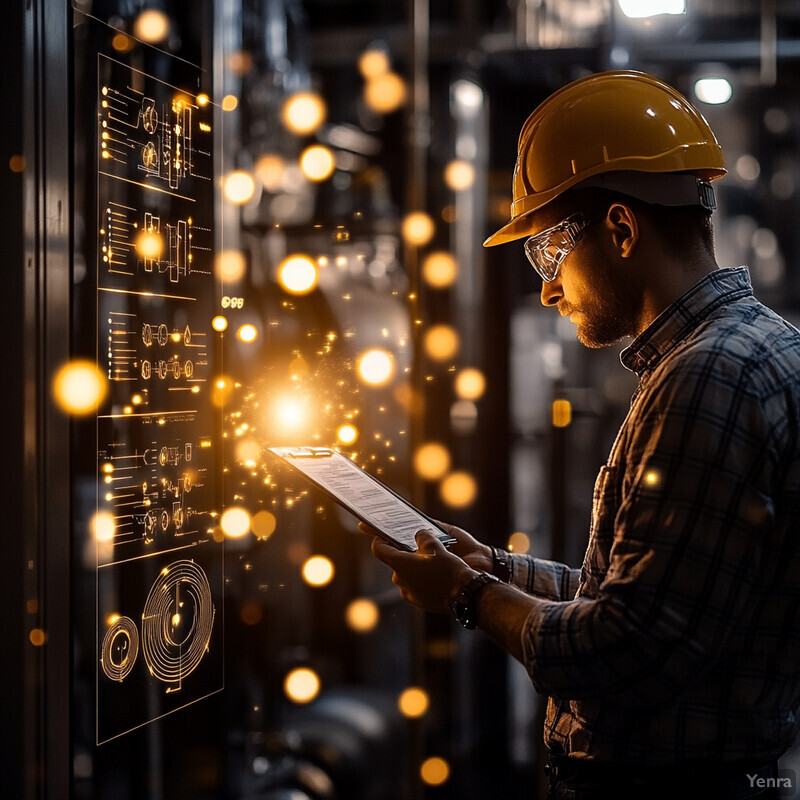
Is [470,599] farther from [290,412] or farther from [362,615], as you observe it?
[362,615]

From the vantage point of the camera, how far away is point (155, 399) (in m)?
1.70

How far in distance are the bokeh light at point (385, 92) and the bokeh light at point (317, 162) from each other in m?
0.17

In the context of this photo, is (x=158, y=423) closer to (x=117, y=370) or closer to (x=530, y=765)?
(x=117, y=370)

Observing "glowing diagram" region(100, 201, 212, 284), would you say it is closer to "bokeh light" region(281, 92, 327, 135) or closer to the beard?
"bokeh light" region(281, 92, 327, 135)

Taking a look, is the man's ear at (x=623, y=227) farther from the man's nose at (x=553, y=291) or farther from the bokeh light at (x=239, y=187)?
the bokeh light at (x=239, y=187)

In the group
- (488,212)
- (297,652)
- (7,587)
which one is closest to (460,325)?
(488,212)

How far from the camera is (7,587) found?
1415 millimetres

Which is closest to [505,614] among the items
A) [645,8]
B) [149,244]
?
[149,244]

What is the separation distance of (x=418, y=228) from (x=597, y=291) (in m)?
1.16

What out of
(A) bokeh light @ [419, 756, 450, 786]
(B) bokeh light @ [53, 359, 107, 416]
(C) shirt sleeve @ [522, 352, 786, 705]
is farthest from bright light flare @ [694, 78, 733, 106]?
(A) bokeh light @ [419, 756, 450, 786]

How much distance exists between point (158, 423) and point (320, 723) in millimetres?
1104

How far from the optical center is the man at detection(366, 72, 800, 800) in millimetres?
942

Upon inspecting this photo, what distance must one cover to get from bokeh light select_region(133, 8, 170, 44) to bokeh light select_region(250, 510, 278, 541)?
41.7 inches

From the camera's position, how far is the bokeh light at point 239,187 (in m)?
2.08
